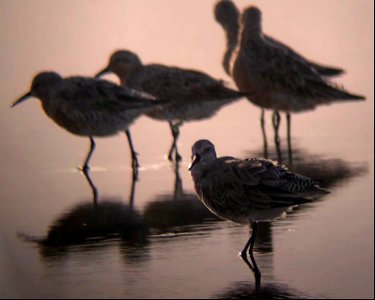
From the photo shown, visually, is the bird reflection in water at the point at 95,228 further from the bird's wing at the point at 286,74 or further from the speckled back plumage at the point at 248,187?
the bird's wing at the point at 286,74

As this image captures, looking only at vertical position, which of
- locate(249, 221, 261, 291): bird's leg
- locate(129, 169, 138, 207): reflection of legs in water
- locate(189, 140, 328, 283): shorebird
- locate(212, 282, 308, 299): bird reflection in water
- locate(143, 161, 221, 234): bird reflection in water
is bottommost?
locate(212, 282, 308, 299): bird reflection in water

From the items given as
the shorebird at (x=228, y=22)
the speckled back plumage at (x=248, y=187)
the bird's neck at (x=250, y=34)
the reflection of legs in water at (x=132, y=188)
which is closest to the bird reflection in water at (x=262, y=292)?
the speckled back plumage at (x=248, y=187)

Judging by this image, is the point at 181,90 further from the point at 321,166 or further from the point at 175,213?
the point at 175,213

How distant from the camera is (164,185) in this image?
9023 mm

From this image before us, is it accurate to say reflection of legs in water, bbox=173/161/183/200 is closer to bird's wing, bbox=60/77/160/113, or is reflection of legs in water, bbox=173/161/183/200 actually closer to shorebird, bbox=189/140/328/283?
bird's wing, bbox=60/77/160/113

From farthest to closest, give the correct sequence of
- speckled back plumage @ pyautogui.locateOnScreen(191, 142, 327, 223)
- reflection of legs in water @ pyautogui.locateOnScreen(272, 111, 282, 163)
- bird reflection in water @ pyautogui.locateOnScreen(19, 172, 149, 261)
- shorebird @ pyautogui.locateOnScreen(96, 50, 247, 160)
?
shorebird @ pyautogui.locateOnScreen(96, 50, 247, 160) < reflection of legs in water @ pyautogui.locateOnScreen(272, 111, 282, 163) < bird reflection in water @ pyautogui.locateOnScreen(19, 172, 149, 261) < speckled back plumage @ pyautogui.locateOnScreen(191, 142, 327, 223)

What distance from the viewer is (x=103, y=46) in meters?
15.6

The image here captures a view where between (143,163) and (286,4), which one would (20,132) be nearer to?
(143,163)

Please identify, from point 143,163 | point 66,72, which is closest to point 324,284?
point 143,163

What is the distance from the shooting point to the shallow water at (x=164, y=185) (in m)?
6.19

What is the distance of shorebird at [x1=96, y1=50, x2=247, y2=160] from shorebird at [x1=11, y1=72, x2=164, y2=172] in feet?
2.14

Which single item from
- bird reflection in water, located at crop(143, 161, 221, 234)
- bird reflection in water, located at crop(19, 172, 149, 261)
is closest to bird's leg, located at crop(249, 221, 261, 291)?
bird reflection in water, located at crop(19, 172, 149, 261)

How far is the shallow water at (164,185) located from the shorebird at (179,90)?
29 cm

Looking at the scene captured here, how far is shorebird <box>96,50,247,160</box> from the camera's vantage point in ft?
36.2
